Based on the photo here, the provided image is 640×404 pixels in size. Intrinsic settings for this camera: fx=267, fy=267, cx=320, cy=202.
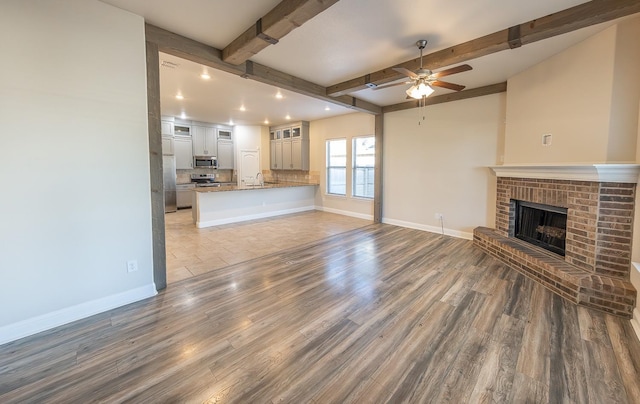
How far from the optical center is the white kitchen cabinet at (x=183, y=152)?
775cm

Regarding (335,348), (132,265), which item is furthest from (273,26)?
(335,348)

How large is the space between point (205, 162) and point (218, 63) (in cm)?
564

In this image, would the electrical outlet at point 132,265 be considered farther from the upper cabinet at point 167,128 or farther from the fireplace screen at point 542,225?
the upper cabinet at point 167,128

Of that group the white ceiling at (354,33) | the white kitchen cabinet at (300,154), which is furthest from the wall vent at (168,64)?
the white kitchen cabinet at (300,154)

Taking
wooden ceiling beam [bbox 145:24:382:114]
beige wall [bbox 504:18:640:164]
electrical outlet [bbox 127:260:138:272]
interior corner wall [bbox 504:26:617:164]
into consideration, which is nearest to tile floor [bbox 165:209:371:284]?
electrical outlet [bbox 127:260:138:272]

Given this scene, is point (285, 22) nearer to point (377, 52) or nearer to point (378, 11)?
point (378, 11)

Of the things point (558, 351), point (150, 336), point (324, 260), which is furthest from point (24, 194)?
point (558, 351)

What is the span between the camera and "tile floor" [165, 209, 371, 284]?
12.4 feet

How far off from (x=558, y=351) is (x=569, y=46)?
11.1 ft

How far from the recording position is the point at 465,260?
12.7 feet

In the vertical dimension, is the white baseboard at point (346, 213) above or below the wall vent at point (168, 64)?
below

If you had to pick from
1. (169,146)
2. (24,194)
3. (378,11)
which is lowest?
(24,194)

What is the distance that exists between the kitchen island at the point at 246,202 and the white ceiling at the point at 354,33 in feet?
7.56

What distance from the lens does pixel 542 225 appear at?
3703mm
